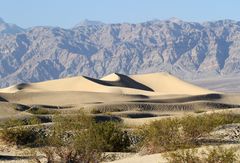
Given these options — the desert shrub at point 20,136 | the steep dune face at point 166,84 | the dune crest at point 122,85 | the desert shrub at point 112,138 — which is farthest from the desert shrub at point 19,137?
the steep dune face at point 166,84

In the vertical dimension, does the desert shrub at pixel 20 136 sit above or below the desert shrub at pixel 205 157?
below

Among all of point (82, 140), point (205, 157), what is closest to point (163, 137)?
point (82, 140)

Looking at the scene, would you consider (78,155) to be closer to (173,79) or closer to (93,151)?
(93,151)

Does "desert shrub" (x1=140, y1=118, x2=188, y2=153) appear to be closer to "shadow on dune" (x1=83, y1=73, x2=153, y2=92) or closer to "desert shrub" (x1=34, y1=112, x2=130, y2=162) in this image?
"desert shrub" (x1=34, y1=112, x2=130, y2=162)

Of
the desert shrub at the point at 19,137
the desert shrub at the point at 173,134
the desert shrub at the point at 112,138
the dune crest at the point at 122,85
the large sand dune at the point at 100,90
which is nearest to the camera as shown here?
the desert shrub at the point at 173,134

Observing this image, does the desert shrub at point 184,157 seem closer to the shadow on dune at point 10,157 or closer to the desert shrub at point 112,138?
the shadow on dune at point 10,157

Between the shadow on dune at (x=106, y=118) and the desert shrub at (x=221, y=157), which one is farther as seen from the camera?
the shadow on dune at (x=106, y=118)

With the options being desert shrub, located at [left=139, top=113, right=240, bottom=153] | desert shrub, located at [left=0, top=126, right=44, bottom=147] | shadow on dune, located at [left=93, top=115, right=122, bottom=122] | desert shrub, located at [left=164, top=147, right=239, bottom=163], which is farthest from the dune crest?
desert shrub, located at [left=164, top=147, right=239, bottom=163]

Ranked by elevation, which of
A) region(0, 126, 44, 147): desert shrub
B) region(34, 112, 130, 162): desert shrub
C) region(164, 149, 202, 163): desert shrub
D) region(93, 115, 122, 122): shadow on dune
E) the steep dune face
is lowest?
the steep dune face

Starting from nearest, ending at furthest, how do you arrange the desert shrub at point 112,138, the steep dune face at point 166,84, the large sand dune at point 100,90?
1. the desert shrub at point 112,138
2. the large sand dune at point 100,90
3. the steep dune face at point 166,84

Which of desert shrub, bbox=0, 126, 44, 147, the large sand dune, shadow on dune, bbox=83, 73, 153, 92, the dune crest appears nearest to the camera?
desert shrub, bbox=0, 126, 44, 147

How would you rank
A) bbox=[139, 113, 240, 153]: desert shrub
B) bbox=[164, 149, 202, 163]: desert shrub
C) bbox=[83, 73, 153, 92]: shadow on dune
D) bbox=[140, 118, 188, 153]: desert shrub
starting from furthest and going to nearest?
bbox=[83, 73, 153, 92]: shadow on dune, bbox=[139, 113, 240, 153]: desert shrub, bbox=[140, 118, 188, 153]: desert shrub, bbox=[164, 149, 202, 163]: desert shrub

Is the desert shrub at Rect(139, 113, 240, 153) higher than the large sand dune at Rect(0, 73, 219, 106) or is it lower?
higher

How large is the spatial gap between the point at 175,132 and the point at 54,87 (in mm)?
88591
